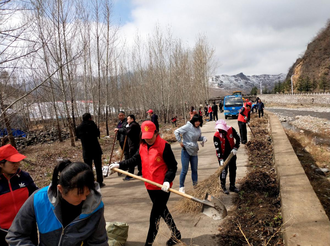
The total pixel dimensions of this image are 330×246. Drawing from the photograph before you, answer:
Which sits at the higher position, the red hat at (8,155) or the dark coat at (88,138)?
the red hat at (8,155)

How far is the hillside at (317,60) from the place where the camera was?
63.2 m

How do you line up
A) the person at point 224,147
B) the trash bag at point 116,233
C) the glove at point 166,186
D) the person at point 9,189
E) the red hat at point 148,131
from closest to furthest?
the person at point 9,189 < the glove at point 166,186 < the red hat at point 148,131 < the trash bag at point 116,233 < the person at point 224,147

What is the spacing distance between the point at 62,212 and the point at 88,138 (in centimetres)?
392

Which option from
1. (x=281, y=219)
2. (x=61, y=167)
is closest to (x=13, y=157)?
(x=61, y=167)

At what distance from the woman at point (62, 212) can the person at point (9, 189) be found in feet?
2.95

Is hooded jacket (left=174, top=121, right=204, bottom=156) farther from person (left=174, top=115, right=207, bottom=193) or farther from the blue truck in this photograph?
the blue truck

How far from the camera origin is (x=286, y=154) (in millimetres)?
6176

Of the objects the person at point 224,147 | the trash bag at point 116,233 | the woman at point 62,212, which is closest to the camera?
the woman at point 62,212

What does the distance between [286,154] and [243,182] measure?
204 centimetres

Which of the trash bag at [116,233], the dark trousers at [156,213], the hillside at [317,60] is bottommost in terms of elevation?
the trash bag at [116,233]

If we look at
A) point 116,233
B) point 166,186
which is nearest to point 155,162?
point 166,186

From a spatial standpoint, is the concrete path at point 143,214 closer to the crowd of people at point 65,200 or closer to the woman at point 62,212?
the crowd of people at point 65,200

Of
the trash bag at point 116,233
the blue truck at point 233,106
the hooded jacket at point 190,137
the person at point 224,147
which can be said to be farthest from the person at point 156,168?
the blue truck at point 233,106

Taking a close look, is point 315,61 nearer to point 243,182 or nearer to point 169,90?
point 169,90
